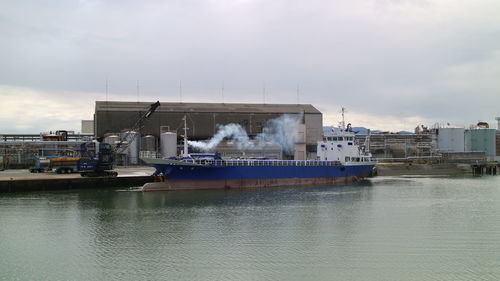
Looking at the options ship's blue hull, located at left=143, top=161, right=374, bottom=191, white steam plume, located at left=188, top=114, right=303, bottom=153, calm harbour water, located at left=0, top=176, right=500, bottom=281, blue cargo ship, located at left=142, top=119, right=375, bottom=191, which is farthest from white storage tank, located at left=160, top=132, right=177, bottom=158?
calm harbour water, located at left=0, top=176, right=500, bottom=281

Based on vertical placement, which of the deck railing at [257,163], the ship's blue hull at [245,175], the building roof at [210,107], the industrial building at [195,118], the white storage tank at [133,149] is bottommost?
the ship's blue hull at [245,175]

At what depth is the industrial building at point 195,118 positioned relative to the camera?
2931 inches

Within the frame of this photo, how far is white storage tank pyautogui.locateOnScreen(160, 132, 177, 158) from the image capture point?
6975 cm

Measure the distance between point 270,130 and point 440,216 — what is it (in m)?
50.1

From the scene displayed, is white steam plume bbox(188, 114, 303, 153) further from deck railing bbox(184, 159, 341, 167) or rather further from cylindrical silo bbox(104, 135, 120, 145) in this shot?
deck railing bbox(184, 159, 341, 167)

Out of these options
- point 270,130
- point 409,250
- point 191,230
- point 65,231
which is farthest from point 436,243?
point 270,130

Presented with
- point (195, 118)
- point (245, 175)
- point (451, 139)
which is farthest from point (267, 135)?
point (451, 139)

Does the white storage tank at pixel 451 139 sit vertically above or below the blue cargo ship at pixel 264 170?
above

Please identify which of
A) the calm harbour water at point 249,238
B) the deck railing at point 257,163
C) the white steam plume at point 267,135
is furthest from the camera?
the white steam plume at point 267,135

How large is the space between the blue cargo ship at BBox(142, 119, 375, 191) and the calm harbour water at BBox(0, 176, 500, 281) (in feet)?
17.3

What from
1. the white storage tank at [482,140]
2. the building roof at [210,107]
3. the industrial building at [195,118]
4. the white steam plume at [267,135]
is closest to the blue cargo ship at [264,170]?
the white steam plume at [267,135]

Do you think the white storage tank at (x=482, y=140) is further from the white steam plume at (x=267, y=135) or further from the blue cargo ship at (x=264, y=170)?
the blue cargo ship at (x=264, y=170)

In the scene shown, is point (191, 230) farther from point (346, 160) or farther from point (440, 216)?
point (346, 160)

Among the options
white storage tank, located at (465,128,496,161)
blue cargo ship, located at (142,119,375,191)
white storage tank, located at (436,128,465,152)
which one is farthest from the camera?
white storage tank, located at (465,128,496,161)
